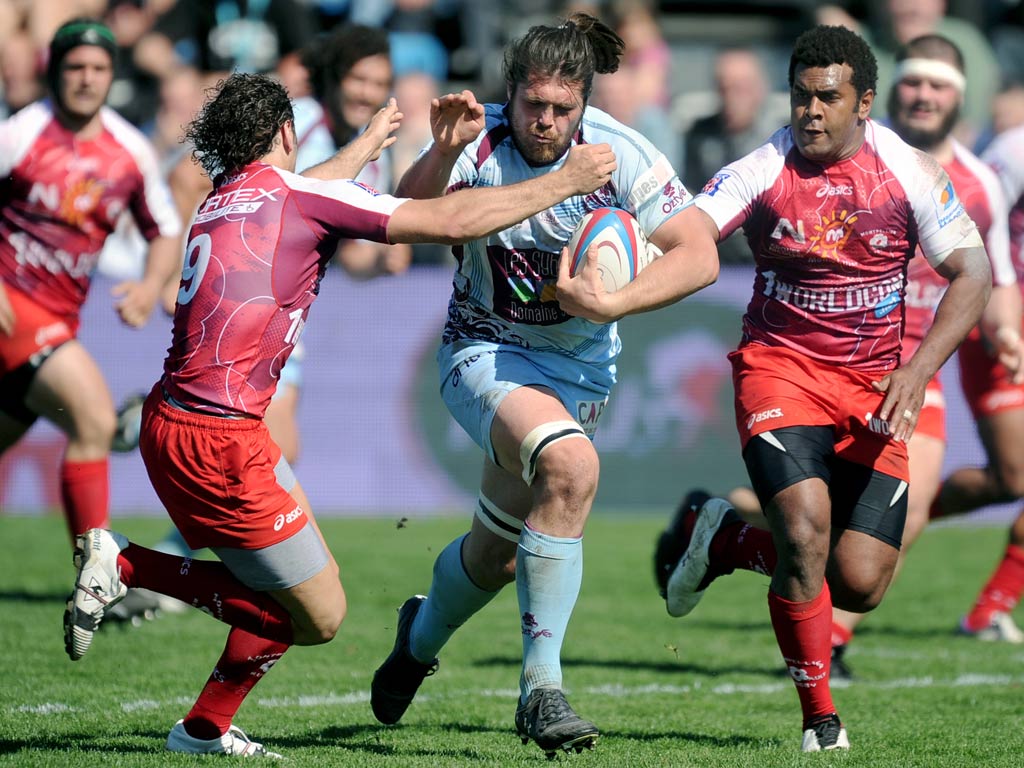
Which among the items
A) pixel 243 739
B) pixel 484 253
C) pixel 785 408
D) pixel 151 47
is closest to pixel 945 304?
pixel 785 408

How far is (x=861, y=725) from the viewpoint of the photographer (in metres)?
5.71

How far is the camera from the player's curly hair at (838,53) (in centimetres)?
548

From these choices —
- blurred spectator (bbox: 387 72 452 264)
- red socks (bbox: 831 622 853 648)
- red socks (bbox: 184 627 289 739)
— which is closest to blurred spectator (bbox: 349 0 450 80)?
blurred spectator (bbox: 387 72 452 264)

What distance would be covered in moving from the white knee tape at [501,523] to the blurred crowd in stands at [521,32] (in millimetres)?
7354

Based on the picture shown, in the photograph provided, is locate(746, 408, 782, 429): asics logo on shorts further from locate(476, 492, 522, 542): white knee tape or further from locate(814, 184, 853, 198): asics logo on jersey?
locate(476, 492, 522, 542): white knee tape

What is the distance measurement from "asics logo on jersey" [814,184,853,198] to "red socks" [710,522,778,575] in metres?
1.35

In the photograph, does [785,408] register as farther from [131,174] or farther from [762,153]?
[131,174]

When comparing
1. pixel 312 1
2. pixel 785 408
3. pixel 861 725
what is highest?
pixel 312 1

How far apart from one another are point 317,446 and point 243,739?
24.4 feet

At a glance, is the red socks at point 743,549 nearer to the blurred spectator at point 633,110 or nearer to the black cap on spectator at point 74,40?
the black cap on spectator at point 74,40

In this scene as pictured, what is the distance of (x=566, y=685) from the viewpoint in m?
6.73

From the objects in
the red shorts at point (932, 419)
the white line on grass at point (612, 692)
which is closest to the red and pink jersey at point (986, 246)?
the red shorts at point (932, 419)

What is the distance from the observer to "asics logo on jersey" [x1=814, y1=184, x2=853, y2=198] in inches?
218

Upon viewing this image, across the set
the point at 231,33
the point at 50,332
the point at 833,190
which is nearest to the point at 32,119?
the point at 50,332
